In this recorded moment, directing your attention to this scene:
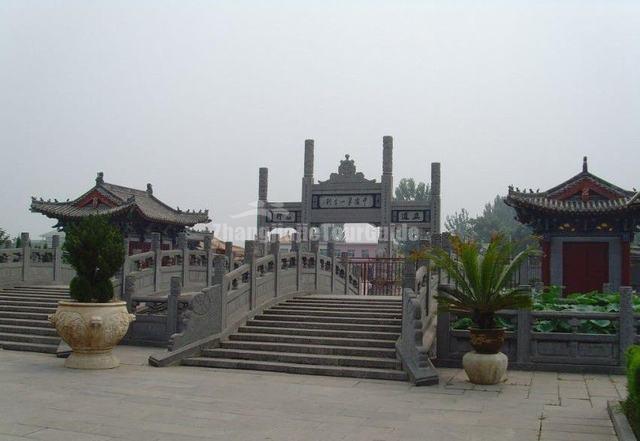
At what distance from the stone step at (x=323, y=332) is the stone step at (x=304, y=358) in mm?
800

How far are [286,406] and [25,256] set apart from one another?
44.4 feet

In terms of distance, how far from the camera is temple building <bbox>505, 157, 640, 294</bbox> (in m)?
17.4

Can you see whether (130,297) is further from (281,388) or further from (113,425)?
(113,425)

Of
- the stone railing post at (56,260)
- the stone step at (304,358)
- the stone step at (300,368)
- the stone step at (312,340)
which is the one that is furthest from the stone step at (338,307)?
the stone railing post at (56,260)

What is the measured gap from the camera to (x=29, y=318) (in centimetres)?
1320

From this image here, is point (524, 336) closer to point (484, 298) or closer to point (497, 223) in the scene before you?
point (484, 298)

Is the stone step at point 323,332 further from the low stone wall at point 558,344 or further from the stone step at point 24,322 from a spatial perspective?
the stone step at point 24,322

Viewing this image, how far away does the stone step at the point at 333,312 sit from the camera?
11.2 m

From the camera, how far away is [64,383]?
778 cm

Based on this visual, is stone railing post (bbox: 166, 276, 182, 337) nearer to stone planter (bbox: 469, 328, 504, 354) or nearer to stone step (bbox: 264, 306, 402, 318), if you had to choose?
stone step (bbox: 264, 306, 402, 318)

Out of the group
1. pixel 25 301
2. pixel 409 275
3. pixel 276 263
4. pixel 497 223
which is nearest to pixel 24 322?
pixel 25 301

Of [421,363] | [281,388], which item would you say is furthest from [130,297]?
[421,363]

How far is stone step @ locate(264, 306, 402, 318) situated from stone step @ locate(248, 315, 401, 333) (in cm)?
48

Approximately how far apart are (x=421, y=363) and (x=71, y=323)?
4803mm
